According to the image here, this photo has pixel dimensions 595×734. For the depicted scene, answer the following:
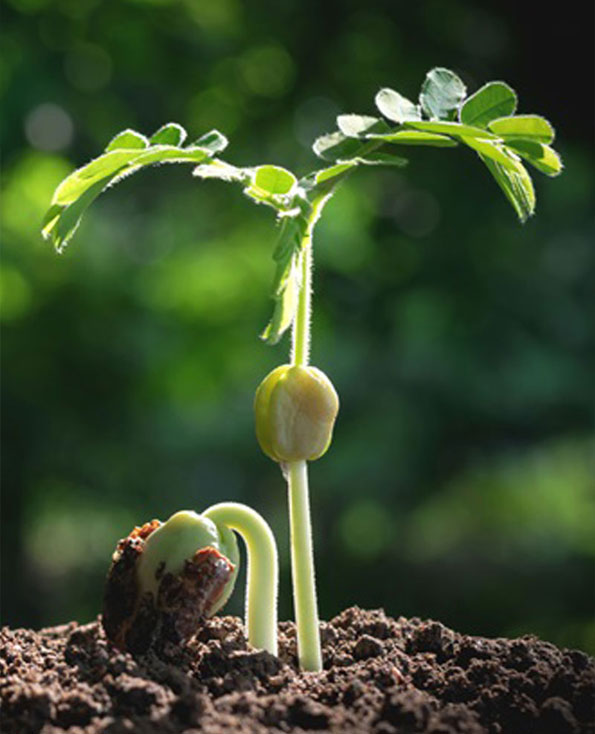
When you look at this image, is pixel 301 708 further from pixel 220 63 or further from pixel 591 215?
pixel 220 63

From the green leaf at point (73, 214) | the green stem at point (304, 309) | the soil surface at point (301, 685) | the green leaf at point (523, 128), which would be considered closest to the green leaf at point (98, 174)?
the green leaf at point (73, 214)

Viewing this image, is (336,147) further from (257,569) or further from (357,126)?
(257,569)

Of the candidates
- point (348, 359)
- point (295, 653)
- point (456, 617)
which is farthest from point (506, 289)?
point (295, 653)

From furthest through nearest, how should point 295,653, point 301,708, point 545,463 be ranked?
point 545,463 < point 295,653 < point 301,708

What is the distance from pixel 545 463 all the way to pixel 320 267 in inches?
51.6

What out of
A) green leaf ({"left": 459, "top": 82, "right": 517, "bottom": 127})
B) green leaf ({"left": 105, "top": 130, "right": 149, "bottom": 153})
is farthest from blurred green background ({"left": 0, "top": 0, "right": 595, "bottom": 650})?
green leaf ({"left": 459, "top": 82, "right": 517, "bottom": 127})

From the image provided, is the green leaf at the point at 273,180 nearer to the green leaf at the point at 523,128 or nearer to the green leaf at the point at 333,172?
the green leaf at the point at 333,172

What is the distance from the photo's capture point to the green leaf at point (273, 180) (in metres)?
0.82

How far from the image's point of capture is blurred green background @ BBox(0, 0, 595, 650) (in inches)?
132

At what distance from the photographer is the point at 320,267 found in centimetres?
364

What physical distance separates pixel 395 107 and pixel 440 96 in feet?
0.13

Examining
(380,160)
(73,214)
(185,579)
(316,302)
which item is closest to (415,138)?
(380,160)

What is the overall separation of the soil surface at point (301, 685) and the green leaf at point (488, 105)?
41 cm

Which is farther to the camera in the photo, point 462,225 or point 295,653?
point 462,225
